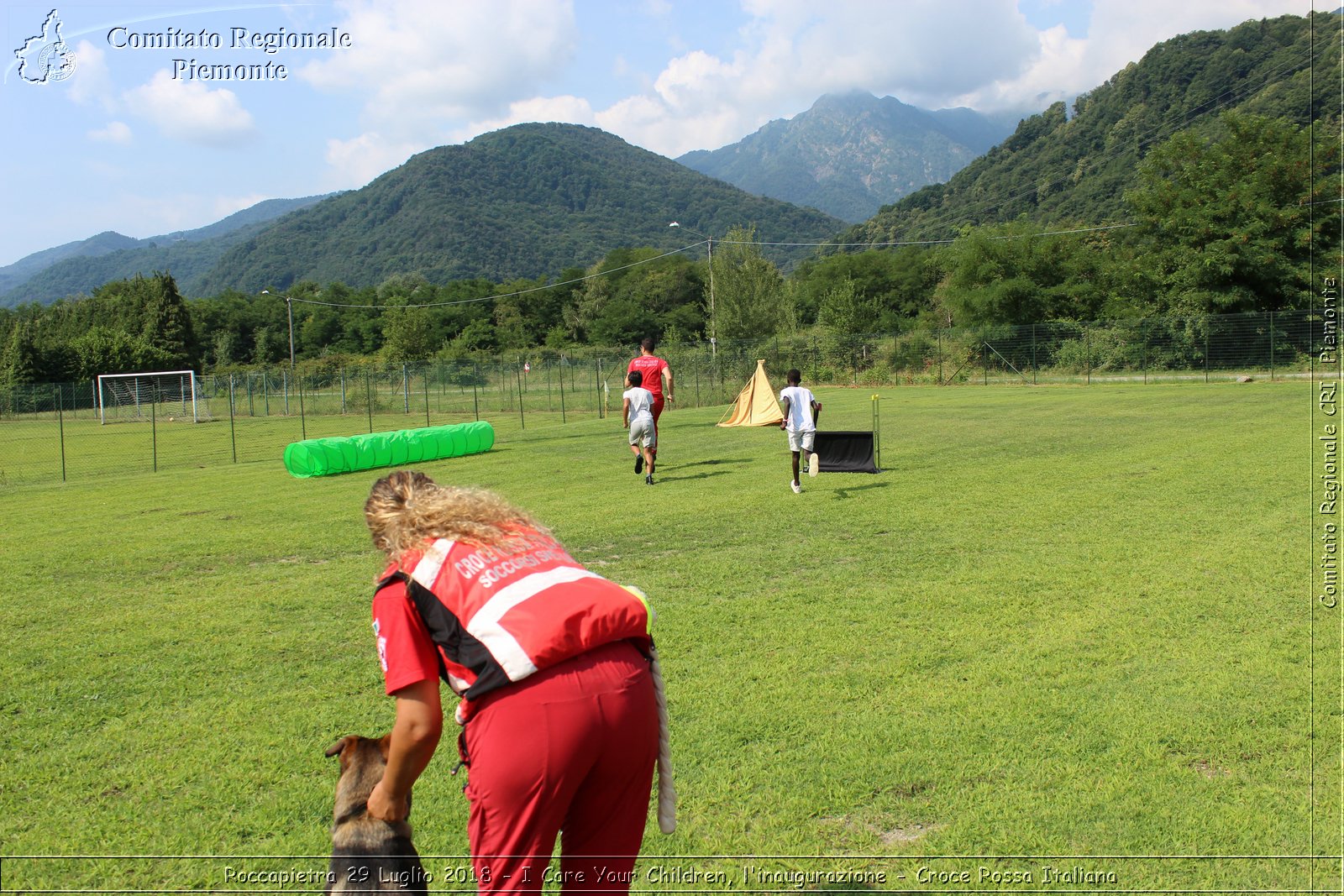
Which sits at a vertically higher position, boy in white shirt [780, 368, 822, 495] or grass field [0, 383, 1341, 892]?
boy in white shirt [780, 368, 822, 495]

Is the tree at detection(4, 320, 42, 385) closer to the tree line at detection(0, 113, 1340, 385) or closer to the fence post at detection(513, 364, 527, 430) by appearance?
the tree line at detection(0, 113, 1340, 385)

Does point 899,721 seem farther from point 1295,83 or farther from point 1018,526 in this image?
point 1295,83

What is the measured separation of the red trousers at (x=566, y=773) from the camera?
2172 mm

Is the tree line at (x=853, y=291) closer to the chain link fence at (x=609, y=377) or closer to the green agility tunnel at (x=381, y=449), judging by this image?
the chain link fence at (x=609, y=377)

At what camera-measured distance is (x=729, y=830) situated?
362 centimetres

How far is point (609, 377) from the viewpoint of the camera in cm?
4056

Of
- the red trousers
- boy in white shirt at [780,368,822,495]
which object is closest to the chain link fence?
boy in white shirt at [780,368,822,495]

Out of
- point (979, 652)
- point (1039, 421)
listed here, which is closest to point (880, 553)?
point (979, 652)

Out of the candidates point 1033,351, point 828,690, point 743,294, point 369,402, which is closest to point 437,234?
point 743,294

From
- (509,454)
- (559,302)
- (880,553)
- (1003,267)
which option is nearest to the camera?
(880,553)

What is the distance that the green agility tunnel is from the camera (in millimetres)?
17078

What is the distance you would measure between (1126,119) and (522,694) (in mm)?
99727

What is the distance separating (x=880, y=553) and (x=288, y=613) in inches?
204

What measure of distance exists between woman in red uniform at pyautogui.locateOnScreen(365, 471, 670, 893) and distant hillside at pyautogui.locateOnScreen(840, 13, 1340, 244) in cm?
6478
